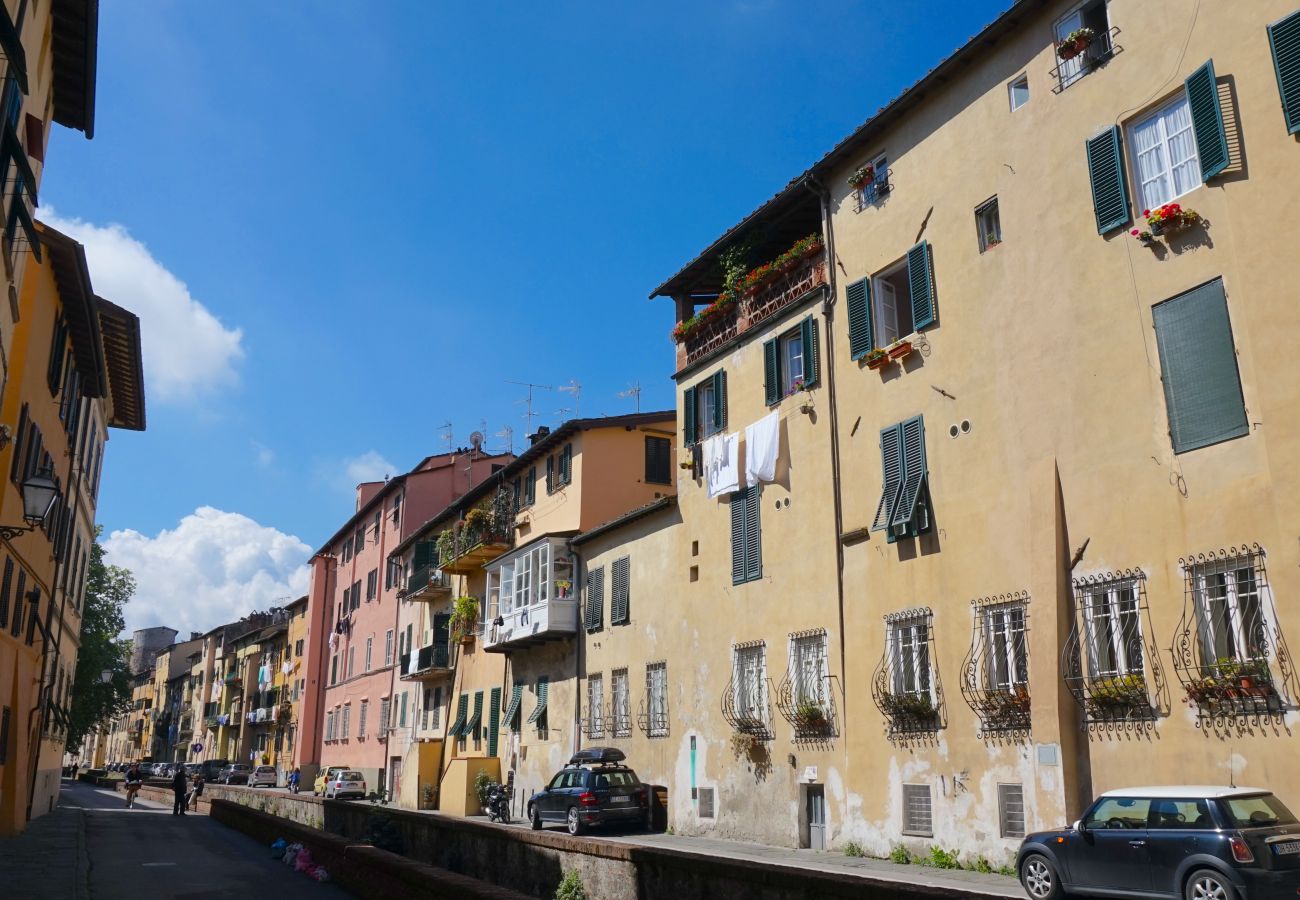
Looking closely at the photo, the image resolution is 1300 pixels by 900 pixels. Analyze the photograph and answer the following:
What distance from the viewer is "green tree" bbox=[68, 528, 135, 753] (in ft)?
177

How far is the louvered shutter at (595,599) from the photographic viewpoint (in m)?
28.6

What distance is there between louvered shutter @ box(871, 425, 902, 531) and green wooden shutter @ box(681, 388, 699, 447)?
6939 millimetres

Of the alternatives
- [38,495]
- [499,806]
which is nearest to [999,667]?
[38,495]

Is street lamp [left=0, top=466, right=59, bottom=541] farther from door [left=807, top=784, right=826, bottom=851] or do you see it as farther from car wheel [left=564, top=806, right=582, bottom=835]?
door [left=807, top=784, right=826, bottom=851]

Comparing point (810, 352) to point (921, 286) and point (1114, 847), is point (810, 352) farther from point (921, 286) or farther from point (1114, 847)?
point (1114, 847)

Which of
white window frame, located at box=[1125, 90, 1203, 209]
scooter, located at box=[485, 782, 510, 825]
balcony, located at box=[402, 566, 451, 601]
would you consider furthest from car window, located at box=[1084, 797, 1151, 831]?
balcony, located at box=[402, 566, 451, 601]

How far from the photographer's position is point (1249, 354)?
494 inches

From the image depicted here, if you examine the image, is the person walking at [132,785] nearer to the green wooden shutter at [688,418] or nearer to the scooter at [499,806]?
the scooter at [499,806]

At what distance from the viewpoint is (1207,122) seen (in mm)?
13344

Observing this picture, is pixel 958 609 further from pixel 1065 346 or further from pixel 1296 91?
pixel 1296 91

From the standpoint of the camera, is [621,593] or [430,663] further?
[430,663]

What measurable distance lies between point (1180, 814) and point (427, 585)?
113 ft

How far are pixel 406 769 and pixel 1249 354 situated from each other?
108 feet

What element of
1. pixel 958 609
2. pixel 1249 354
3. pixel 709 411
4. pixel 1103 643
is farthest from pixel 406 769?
pixel 1249 354
